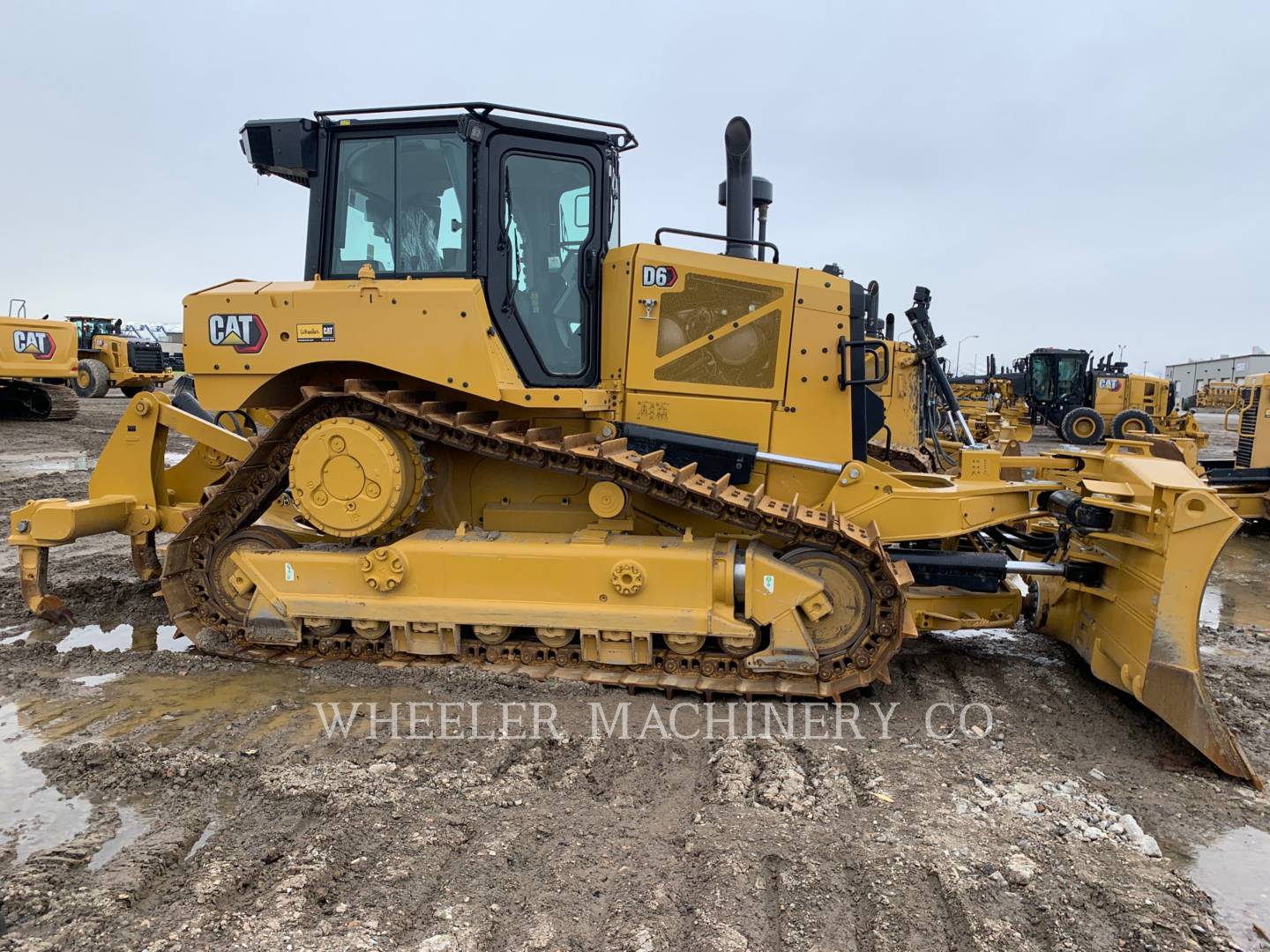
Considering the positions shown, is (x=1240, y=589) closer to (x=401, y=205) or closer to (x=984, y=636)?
(x=984, y=636)

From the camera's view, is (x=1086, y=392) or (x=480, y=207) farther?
(x=1086, y=392)

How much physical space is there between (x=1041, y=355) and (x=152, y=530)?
25103 mm

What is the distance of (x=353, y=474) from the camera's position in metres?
4.69

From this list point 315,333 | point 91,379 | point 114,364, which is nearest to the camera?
point 315,333

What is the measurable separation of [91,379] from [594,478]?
2781cm

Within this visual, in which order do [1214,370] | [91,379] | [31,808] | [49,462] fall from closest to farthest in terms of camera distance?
[31,808] < [49,462] < [91,379] < [1214,370]

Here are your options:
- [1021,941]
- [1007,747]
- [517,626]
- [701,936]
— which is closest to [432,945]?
[701,936]

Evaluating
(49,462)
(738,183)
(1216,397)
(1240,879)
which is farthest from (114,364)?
(1216,397)

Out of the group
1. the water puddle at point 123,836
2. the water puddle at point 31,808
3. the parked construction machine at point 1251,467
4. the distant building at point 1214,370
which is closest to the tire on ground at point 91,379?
the water puddle at point 31,808

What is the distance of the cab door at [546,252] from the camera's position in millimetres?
4789

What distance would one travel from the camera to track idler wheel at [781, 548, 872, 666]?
457 cm

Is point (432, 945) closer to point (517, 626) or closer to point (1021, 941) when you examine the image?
point (1021, 941)

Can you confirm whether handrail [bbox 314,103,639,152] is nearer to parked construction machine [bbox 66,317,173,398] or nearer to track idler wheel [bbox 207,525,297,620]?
track idler wheel [bbox 207,525,297,620]

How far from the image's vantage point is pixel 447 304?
4574mm
